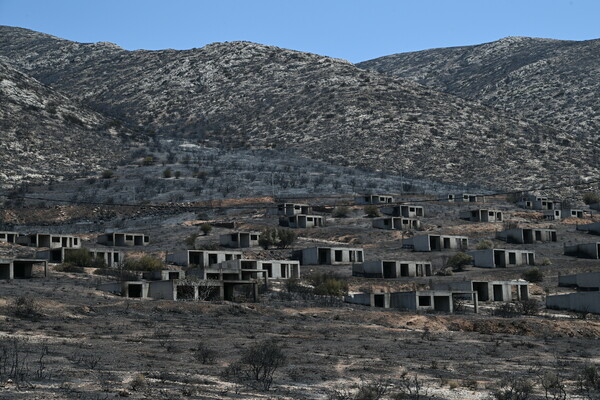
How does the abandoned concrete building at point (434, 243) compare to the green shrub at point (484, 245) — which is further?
the green shrub at point (484, 245)

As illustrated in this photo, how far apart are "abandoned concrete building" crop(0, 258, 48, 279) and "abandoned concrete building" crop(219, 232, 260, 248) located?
26.9m

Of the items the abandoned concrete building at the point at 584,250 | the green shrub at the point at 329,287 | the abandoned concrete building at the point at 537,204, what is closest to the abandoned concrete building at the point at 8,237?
the green shrub at the point at 329,287

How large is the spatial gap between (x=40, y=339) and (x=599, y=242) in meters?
64.3

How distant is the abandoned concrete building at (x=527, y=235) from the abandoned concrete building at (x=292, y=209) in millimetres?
22446

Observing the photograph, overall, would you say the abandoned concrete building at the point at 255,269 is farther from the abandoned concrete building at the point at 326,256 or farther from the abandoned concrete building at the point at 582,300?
the abandoned concrete building at the point at 582,300

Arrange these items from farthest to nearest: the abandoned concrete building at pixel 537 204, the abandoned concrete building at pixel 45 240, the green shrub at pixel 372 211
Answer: the abandoned concrete building at pixel 537 204
the green shrub at pixel 372 211
the abandoned concrete building at pixel 45 240

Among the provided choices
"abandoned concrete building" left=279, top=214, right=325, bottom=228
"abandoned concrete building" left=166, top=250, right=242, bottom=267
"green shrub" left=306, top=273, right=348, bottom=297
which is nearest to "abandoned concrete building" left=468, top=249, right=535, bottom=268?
"green shrub" left=306, top=273, right=348, bottom=297

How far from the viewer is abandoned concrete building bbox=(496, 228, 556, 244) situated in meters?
89.1

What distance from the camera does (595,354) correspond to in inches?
1395

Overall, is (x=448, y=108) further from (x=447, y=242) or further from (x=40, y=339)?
(x=40, y=339)

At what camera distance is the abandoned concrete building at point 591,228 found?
303 feet

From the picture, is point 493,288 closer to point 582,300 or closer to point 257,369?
point 582,300

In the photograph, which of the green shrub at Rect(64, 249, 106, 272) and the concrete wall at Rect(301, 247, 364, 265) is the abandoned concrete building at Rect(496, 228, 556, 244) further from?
the green shrub at Rect(64, 249, 106, 272)

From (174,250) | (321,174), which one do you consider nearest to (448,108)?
(321,174)
